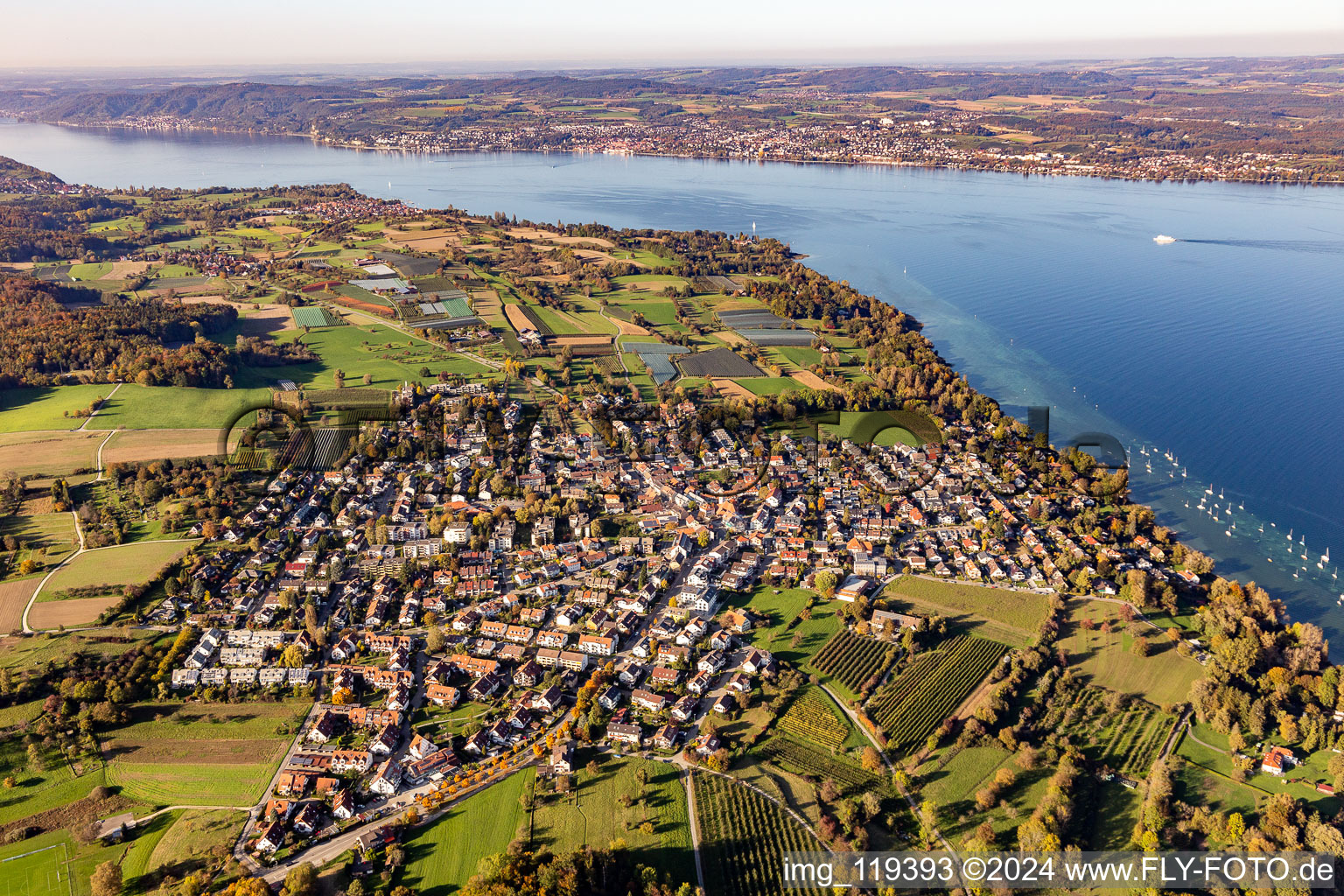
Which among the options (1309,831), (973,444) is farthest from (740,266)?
(1309,831)

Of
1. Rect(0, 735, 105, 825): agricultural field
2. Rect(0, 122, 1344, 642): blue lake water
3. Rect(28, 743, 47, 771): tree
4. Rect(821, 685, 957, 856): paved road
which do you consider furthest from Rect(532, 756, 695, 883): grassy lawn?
Rect(0, 122, 1344, 642): blue lake water

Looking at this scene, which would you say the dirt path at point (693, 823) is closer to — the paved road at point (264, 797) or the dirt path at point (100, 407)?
the paved road at point (264, 797)

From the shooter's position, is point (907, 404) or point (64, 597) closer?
point (64, 597)

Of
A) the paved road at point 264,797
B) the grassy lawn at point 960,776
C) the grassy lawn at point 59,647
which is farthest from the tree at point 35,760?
the grassy lawn at point 960,776

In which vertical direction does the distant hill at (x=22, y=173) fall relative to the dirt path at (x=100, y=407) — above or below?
above

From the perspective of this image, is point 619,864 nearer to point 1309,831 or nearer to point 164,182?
point 1309,831

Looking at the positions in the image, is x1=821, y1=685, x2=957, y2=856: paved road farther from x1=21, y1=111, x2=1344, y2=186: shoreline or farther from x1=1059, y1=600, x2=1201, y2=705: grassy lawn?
x1=21, y1=111, x2=1344, y2=186: shoreline
